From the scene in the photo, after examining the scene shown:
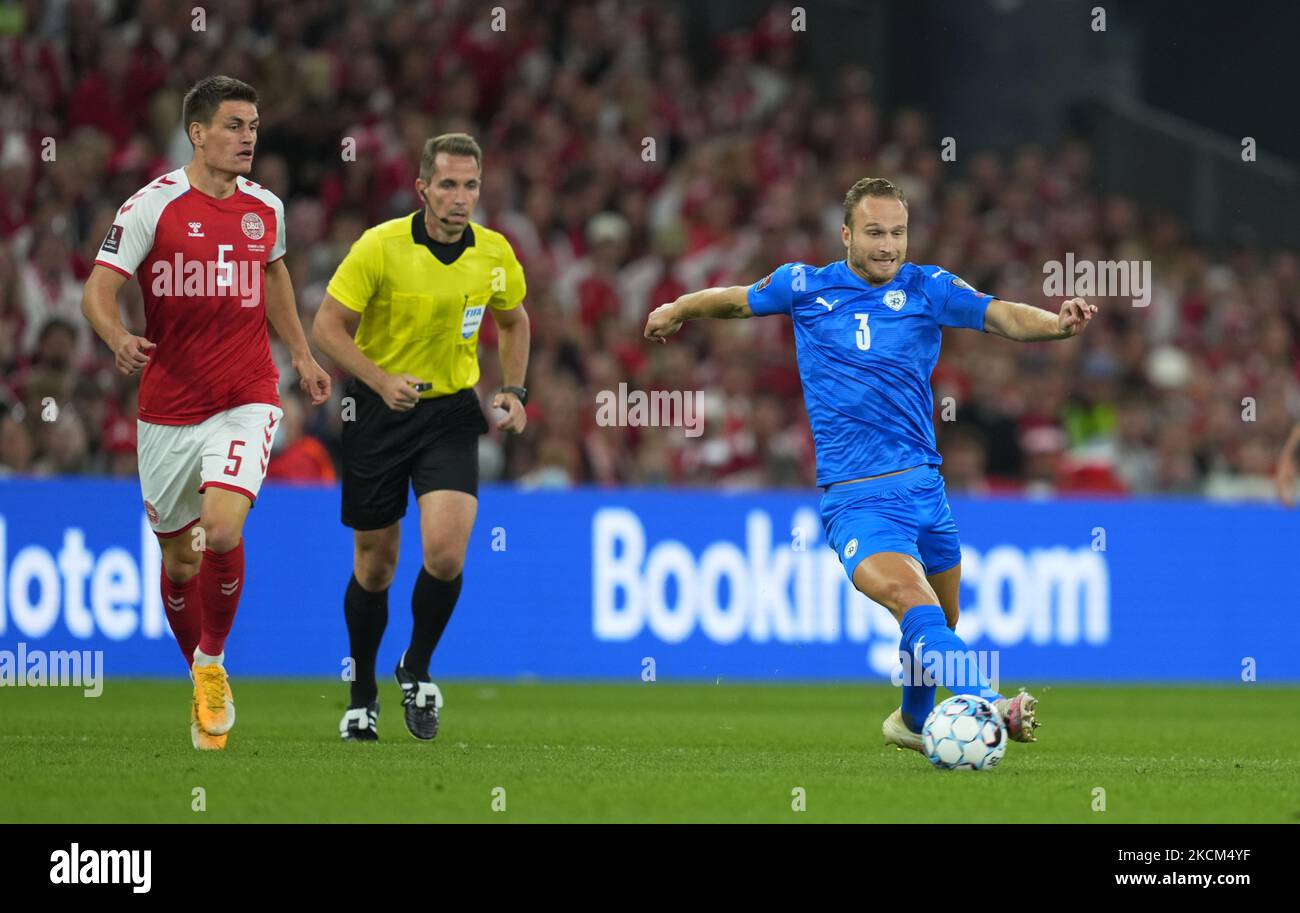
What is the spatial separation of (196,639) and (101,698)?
3001 millimetres

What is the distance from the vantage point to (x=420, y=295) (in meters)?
9.40

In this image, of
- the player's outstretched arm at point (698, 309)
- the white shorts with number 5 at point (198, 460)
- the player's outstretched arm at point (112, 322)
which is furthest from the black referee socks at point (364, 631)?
the player's outstretched arm at point (698, 309)

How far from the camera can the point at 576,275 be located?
1772cm

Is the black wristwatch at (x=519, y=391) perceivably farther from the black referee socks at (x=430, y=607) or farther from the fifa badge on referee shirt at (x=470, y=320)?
the black referee socks at (x=430, y=607)

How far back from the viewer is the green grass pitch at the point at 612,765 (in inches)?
267

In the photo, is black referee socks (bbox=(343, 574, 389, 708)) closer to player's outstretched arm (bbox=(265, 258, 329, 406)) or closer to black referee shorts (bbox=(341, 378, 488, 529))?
black referee shorts (bbox=(341, 378, 488, 529))

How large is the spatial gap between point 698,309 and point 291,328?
2.08 meters

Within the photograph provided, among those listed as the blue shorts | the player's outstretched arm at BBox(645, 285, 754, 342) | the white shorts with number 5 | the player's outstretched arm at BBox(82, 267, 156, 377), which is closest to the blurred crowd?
the white shorts with number 5

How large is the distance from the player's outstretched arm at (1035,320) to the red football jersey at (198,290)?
326 centimetres

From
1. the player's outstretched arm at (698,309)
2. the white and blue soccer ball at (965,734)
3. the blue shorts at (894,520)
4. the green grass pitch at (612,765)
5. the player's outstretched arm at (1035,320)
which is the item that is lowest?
the green grass pitch at (612,765)

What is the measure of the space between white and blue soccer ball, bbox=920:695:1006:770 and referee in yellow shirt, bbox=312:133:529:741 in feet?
8.32

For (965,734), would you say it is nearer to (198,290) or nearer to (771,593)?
(198,290)

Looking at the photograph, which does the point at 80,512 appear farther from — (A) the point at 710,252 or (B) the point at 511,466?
(A) the point at 710,252

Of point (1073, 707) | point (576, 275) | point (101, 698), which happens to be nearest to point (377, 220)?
point (576, 275)
